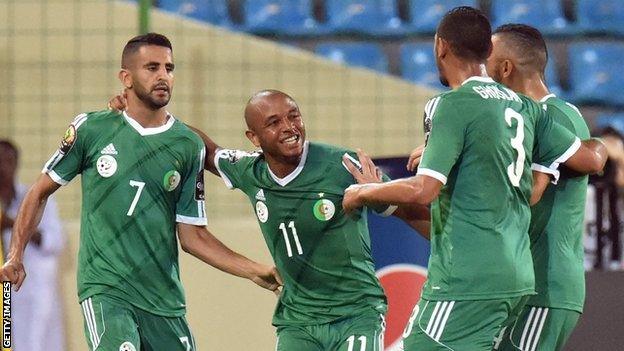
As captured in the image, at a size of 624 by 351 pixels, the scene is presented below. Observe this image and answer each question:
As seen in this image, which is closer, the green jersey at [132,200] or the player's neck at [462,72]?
the player's neck at [462,72]

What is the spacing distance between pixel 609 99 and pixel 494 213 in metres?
7.10

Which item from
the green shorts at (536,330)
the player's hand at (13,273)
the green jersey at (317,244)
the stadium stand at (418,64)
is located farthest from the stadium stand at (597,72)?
the player's hand at (13,273)

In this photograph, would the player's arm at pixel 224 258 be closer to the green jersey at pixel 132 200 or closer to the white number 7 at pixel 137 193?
the green jersey at pixel 132 200

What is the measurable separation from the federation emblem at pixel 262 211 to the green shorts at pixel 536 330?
3.87 feet

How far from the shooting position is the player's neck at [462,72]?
15.9ft

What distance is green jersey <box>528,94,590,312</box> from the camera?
531cm

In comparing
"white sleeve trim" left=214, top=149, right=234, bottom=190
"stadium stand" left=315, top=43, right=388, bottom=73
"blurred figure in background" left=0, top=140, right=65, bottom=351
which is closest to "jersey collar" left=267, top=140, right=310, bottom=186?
"white sleeve trim" left=214, top=149, right=234, bottom=190

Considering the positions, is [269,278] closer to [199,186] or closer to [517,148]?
[199,186]

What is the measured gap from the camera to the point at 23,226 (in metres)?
5.99

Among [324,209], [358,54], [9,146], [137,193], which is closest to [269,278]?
[324,209]

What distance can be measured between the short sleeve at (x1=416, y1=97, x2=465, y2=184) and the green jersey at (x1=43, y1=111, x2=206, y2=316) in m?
1.81

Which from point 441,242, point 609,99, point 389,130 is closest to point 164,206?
point 441,242

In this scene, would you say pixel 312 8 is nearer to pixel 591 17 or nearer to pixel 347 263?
pixel 591 17

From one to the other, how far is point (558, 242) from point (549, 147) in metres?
0.42
